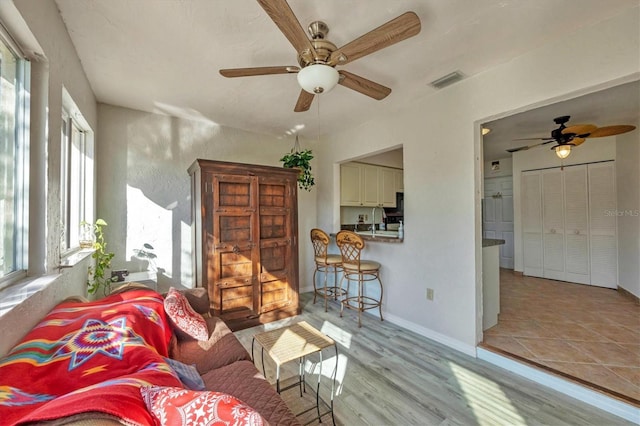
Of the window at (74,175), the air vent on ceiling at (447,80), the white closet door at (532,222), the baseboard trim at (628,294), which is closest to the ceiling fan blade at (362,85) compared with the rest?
the air vent on ceiling at (447,80)

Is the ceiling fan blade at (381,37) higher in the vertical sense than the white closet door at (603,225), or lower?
higher

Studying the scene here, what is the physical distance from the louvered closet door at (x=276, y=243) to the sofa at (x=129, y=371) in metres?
1.30

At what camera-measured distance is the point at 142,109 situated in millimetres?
3096

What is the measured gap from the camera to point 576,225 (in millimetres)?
4410

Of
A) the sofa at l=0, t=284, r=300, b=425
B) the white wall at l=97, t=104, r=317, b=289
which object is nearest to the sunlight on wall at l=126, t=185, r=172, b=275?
the white wall at l=97, t=104, r=317, b=289

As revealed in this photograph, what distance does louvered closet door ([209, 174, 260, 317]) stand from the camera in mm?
2787

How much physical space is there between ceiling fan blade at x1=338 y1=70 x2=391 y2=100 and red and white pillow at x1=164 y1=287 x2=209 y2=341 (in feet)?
6.18

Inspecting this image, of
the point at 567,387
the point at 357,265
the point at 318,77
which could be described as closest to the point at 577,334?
the point at 567,387

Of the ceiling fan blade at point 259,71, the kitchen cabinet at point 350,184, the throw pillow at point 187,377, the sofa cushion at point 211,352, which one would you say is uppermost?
the ceiling fan blade at point 259,71

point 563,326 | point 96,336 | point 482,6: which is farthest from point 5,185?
point 563,326

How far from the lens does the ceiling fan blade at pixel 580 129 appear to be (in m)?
2.79

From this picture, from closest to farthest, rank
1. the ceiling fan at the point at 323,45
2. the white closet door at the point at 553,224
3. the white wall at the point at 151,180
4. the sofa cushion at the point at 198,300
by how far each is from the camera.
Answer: the ceiling fan at the point at 323,45 < the sofa cushion at the point at 198,300 < the white wall at the point at 151,180 < the white closet door at the point at 553,224

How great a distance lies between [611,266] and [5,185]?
6.76 meters

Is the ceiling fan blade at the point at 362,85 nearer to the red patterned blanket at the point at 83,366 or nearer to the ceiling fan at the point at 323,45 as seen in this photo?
the ceiling fan at the point at 323,45
